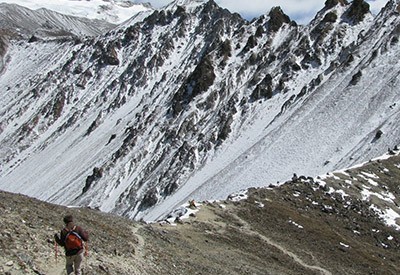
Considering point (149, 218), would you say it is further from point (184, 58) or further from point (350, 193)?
point (184, 58)

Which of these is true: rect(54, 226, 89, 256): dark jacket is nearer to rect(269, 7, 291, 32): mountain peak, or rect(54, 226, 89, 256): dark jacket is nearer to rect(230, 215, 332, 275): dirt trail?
rect(230, 215, 332, 275): dirt trail

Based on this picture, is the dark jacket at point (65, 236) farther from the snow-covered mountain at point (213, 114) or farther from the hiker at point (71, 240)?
the snow-covered mountain at point (213, 114)

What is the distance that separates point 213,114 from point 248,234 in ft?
A: 305

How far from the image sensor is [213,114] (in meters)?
125

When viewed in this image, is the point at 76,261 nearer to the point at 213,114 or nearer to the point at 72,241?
the point at 72,241

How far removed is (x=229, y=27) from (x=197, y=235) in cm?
15002

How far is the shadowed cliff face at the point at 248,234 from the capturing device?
18.6 metres

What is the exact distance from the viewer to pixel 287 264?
94.2ft

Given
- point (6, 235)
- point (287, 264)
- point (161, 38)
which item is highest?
point (161, 38)

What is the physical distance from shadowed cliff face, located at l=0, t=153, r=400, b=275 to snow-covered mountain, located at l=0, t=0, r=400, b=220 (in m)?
38.3

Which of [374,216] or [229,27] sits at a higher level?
[229,27]

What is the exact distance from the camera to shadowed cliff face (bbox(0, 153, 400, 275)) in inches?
733

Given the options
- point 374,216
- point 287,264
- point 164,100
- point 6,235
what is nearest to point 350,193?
point 374,216

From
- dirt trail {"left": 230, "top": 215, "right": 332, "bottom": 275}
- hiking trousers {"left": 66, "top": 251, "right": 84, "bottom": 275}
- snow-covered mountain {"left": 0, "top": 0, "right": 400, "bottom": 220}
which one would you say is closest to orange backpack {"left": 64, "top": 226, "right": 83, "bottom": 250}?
hiking trousers {"left": 66, "top": 251, "right": 84, "bottom": 275}
